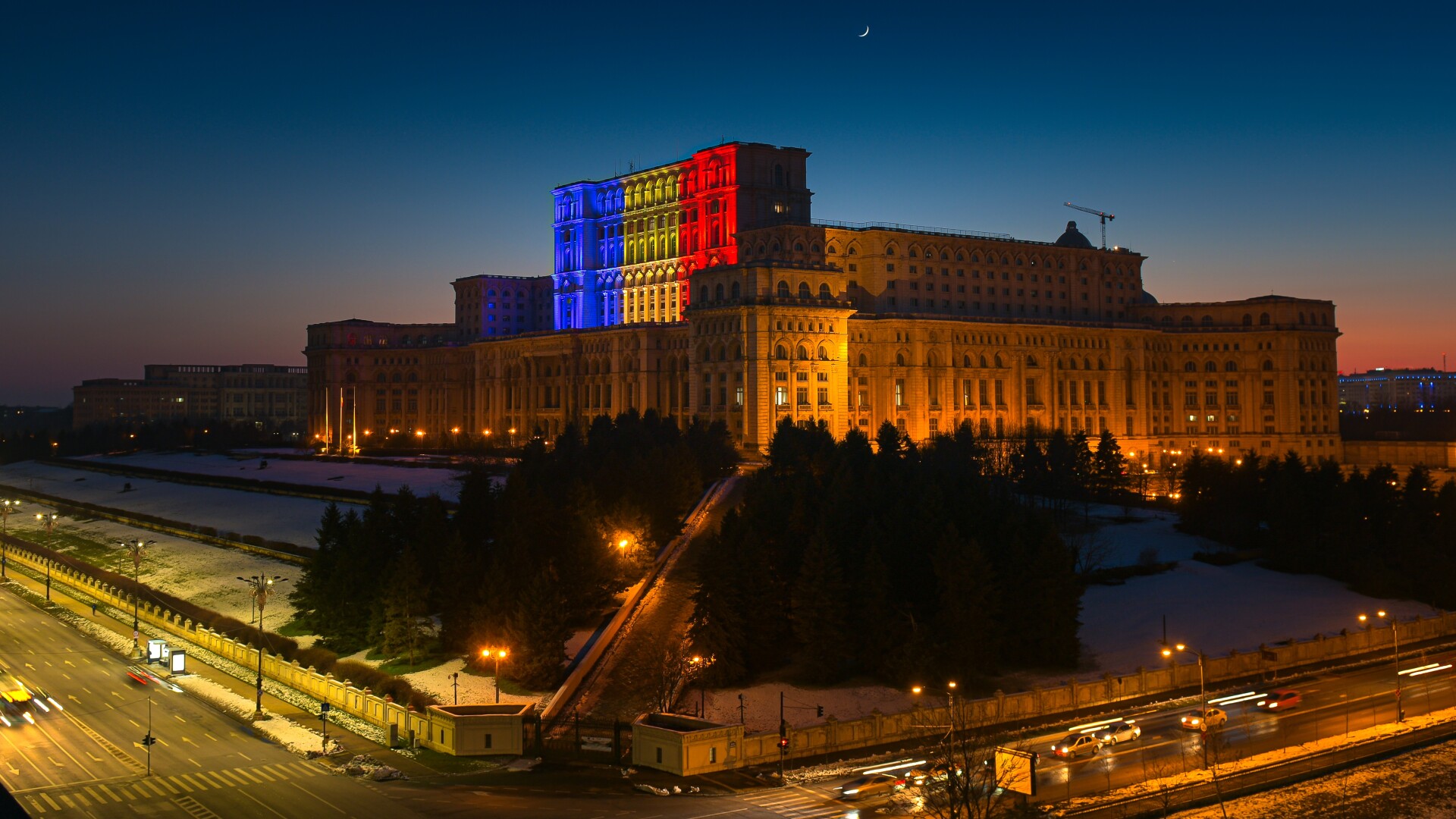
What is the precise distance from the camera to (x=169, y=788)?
4466 cm

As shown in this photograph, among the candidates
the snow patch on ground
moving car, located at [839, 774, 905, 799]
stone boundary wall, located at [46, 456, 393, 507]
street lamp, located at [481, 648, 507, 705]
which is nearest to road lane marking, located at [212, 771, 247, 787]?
the snow patch on ground

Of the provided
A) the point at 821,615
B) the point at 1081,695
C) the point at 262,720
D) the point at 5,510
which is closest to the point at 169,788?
the point at 262,720

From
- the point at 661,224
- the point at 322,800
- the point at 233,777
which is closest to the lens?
the point at 322,800

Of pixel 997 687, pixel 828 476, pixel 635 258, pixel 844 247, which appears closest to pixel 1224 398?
pixel 844 247

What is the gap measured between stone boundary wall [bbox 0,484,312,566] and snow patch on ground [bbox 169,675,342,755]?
23999 mm

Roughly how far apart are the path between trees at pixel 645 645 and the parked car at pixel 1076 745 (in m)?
16.9

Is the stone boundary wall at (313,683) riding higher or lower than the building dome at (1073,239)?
lower

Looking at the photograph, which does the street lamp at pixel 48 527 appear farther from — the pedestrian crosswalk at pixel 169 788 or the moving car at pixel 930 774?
the moving car at pixel 930 774

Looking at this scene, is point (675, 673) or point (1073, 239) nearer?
point (675, 673)

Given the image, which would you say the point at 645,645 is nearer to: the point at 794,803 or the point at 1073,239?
the point at 794,803

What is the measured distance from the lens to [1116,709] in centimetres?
5303

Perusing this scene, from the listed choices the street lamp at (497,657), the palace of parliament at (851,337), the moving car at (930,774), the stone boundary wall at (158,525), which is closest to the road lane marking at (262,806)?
the street lamp at (497,657)

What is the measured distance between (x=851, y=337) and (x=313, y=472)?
5228 centimetres

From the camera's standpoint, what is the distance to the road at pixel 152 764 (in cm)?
4275
